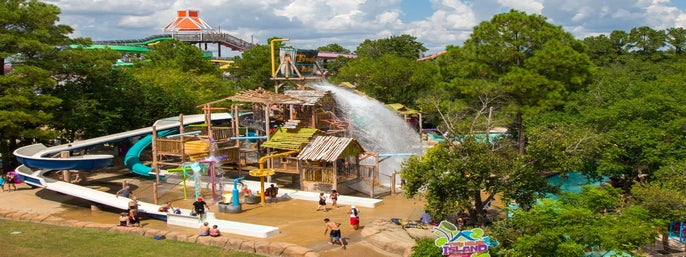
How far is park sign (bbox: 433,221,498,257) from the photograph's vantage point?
1555 cm

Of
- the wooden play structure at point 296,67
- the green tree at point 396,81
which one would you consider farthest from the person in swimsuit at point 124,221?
the green tree at point 396,81

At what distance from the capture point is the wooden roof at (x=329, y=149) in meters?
26.7

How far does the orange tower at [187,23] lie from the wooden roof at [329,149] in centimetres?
7035

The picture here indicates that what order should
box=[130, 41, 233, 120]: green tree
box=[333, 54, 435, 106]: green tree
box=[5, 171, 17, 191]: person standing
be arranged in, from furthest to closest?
box=[333, 54, 435, 106]: green tree → box=[130, 41, 233, 120]: green tree → box=[5, 171, 17, 191]: person standing

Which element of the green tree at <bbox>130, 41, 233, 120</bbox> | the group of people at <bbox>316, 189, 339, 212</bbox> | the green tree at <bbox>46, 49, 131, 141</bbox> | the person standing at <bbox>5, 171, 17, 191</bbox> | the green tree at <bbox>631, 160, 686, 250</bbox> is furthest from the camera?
the green tree at <bbox>130, 41, 233, 120</bbox>

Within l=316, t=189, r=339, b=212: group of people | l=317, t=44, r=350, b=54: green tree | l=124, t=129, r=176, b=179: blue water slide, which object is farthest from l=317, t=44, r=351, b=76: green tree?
l=316, t=189, r=339, b=212: group of people

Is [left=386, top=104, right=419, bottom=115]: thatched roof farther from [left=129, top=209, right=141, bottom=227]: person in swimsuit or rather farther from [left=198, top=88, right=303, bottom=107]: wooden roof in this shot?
[left=129, top=209, right=141, bottom=227]: person in swimsuit

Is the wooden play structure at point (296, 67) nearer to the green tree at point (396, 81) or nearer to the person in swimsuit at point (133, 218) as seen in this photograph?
the person in swimsuit at point (133, 218)

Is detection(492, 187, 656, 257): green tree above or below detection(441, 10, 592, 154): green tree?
below

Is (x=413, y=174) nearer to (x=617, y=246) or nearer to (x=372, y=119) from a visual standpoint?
(x=617, y=246)

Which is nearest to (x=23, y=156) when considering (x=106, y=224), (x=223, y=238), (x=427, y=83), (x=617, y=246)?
(x=106, y=224)

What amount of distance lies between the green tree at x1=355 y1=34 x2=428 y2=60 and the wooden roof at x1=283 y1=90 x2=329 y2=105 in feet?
188

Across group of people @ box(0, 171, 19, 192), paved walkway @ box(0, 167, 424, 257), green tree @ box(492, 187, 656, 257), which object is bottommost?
paved walkway @ box(0, 167, 424, 257)

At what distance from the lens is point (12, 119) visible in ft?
95.3
